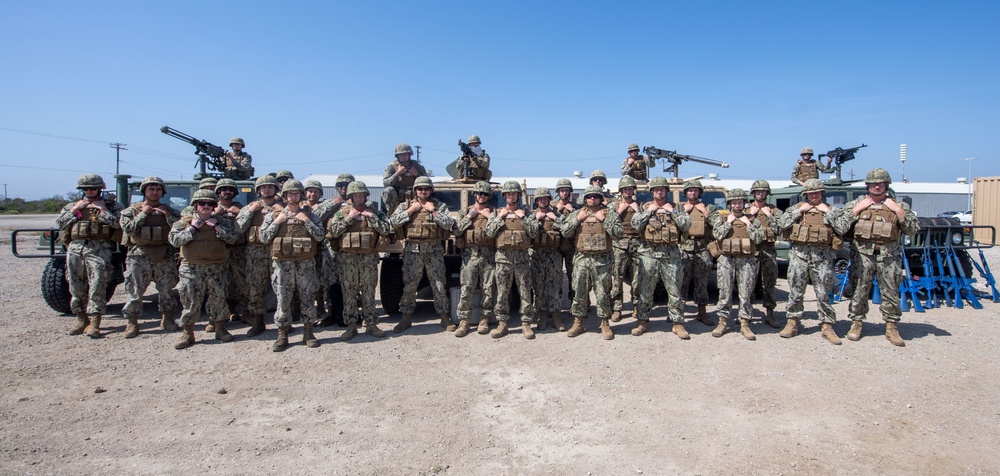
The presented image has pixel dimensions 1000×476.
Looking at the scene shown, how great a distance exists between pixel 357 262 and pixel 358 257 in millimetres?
55

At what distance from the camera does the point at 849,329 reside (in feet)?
20.0

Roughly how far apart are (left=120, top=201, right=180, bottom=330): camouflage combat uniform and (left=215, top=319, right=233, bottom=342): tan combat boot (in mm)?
866

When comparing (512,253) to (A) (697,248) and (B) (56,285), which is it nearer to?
(A) (697,248)

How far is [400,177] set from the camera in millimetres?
7129

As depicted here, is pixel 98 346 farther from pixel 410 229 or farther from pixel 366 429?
pixel 366 429

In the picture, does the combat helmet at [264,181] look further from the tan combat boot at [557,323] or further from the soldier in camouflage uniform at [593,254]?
the tan combat boot at [557,323]

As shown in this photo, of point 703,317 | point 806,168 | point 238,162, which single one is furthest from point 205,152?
point 806,168

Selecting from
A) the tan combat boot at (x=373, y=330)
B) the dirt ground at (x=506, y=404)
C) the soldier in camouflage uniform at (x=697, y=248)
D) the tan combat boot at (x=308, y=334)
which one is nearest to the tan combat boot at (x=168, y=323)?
Answer: the dirt ground at (x=506, y=404)

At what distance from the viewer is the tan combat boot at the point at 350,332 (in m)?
5.82

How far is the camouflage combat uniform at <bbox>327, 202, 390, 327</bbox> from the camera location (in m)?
5.84

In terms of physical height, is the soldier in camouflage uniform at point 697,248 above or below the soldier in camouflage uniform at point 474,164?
below

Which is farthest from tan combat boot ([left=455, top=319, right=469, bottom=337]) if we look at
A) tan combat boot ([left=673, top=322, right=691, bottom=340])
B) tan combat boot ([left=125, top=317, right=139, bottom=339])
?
tan combat boot ([left=125, top=317, right=139, bottom=339])

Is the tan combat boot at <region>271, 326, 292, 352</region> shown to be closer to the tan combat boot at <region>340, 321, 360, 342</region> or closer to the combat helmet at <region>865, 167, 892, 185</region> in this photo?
the tan combat boot at <region>340, 321, 360, 342</region>

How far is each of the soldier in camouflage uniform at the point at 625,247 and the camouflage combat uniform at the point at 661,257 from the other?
0.67 ft
